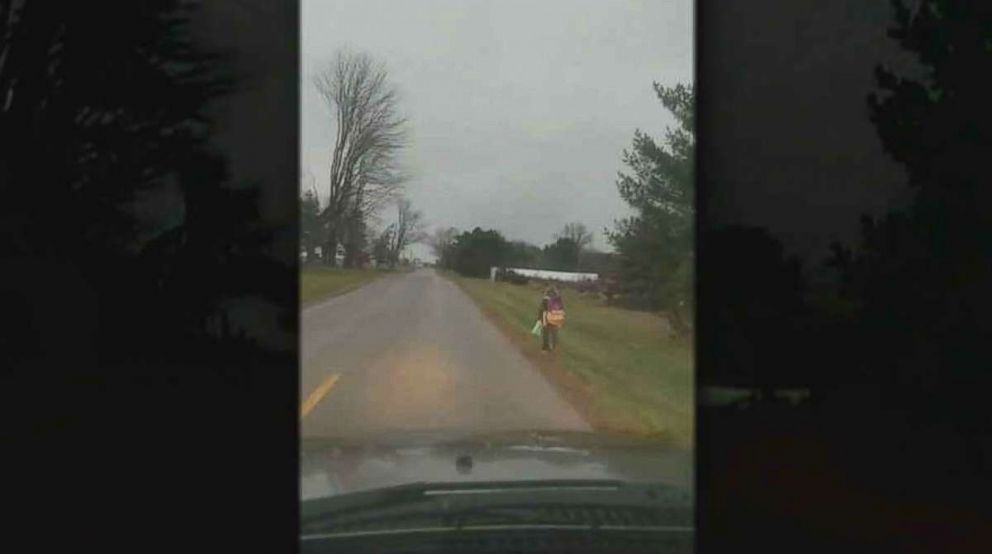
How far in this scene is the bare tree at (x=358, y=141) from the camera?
2219mm

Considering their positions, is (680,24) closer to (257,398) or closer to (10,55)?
(257,398)

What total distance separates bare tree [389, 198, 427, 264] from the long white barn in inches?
6.8

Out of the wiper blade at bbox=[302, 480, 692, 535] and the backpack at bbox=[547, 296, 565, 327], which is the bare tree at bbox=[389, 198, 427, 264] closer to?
the backpack at bbox=[547, 296, 565, 327]

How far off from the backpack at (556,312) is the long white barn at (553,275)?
0.16 feet

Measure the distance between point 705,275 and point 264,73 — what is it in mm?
957

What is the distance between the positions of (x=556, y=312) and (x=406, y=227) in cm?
36

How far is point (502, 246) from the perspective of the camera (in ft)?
7.65

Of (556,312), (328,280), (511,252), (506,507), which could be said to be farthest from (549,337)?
(328,280)

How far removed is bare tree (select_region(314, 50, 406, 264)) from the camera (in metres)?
2.22

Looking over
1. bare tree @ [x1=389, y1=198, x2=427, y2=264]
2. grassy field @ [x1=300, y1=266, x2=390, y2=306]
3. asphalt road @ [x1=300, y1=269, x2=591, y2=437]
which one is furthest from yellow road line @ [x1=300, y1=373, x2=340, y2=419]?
bare tree @ [x1=389, y1=198, x2=427, y2=264]

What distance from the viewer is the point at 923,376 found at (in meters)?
2.19

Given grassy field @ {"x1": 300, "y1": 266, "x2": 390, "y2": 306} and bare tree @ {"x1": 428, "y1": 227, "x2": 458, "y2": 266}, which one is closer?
grassy field @ {"x1": 300, "y1": 266, "x2": 390, "y2": 306}

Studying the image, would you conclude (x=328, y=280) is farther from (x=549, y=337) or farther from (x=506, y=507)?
(x=506, y=507)

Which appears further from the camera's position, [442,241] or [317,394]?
[442,241]
